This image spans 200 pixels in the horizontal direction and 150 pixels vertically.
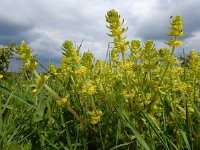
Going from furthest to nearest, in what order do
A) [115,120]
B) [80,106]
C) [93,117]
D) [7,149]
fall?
[80,106], [115,120], [93,117], [7,149]

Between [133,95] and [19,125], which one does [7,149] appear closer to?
[19,125]

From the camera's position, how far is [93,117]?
250 cm

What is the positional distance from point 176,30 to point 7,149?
5.36 feet

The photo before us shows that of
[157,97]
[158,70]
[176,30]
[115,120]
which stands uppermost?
[176,30]

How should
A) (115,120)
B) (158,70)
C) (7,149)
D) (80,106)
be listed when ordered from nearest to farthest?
(7,149)
(115,120)
(80,106)
(158,70)

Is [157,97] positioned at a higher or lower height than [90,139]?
higher

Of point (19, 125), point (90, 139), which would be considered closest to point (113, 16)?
point (90, 139)

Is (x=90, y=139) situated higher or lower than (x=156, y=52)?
lower

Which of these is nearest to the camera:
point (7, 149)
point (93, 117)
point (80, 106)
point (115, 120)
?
point (7, 149)

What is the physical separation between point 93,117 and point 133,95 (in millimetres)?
361

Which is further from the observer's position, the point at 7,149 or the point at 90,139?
the point at 90,139

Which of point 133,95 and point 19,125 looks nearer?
point 133,95

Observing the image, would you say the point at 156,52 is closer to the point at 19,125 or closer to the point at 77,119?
the point at 77,119

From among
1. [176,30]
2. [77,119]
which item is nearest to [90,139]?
[77,119]
